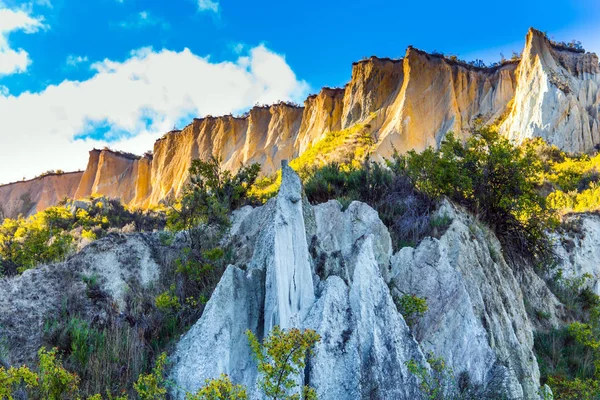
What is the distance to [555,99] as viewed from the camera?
3322 cm

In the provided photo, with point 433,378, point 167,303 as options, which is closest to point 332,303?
point 433,378

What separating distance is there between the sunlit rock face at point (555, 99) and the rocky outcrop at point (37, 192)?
53.9 meters

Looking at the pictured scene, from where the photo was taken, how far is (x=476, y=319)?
21.5ft

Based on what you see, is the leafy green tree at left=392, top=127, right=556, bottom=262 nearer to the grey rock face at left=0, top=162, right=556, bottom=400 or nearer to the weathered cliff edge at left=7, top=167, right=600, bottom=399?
the weathered cliff edge at left=7, top=167, right=600, bottom=399

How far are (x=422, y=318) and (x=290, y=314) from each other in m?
2.43

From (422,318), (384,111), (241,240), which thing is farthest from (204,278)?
(384,111)

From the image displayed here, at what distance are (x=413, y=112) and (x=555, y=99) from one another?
1091 centimetres

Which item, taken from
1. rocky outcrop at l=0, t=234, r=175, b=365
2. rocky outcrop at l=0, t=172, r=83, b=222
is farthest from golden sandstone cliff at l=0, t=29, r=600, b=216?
rocky outcrop at l=0, t=234, r=175, b=365

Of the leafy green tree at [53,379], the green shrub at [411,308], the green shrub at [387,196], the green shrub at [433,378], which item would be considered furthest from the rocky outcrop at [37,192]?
the green shrub at [433,378]

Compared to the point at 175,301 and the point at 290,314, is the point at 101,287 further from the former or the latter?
the point at 290,314

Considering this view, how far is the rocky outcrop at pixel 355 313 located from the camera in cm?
511

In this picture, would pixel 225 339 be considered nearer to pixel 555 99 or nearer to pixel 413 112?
pixel 413 112

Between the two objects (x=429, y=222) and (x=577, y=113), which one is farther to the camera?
(x=577, y=113)

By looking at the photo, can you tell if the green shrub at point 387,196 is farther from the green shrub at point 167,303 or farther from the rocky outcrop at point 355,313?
the green shrub at point 167,303
